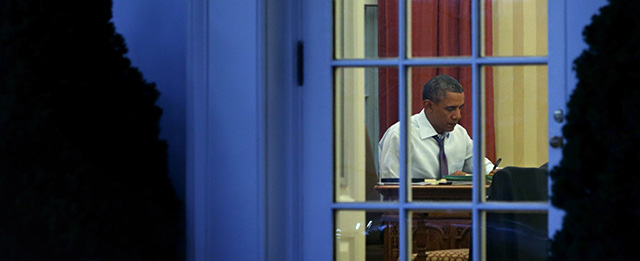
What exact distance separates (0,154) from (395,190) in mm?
1231

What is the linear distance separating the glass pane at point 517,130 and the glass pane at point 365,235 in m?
0.34

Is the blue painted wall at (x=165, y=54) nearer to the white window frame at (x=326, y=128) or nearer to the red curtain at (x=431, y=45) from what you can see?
the white window frame at (x=326, y=128)

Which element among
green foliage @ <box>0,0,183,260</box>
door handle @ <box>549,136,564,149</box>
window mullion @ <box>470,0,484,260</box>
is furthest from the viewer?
window mullion @ <box>470,0,484,260</box>

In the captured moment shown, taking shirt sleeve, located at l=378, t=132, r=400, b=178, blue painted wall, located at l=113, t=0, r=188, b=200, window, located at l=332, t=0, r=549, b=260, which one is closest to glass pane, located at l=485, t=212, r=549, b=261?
window, located at l=332, t=0, r=549, b=260

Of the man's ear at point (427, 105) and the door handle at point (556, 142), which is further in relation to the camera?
the man's ear at point (427, 105)

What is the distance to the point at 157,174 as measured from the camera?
238 centimetres

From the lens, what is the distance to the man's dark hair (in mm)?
2654

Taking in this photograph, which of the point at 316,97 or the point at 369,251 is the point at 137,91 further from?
the point at 369,251

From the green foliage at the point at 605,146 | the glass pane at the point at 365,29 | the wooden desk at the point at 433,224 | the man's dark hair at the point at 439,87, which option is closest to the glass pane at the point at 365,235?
the wooden desk at the point at 433,224

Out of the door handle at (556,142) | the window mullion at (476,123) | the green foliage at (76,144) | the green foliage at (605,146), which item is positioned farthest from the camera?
the window mullion at (476,123)

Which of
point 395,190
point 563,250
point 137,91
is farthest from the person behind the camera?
point 395,190

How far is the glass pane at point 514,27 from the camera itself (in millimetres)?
2576

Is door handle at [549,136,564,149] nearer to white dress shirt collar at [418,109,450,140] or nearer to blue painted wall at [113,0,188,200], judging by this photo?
white dress shirt collar at [418,109,450,140]

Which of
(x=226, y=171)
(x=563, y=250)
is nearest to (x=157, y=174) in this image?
(x=226, y=171)
